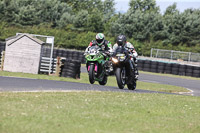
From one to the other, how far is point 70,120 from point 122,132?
957mm

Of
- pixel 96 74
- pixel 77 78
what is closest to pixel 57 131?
pixel 96 74

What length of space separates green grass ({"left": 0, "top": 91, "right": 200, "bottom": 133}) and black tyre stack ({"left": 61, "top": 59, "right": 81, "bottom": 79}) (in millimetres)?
13994

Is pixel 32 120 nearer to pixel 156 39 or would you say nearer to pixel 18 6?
pixel 156 39

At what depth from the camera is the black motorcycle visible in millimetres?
14031

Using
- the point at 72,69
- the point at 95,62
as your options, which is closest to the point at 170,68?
the point at 72,69

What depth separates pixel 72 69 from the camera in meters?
24.8

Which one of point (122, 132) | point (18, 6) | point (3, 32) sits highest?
point (18, 6)

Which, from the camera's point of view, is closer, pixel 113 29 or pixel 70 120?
pixel 70 120

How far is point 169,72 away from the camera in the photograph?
119 ft

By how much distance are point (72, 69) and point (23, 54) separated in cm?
362

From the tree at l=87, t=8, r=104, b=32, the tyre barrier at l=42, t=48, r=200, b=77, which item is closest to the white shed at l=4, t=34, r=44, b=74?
the tyre barrier at l=42, t=48, r=200, b=77

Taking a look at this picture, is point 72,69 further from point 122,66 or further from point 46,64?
point 122,66

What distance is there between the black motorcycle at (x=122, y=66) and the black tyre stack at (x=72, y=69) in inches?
384

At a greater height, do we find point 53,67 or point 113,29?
point 113,29
